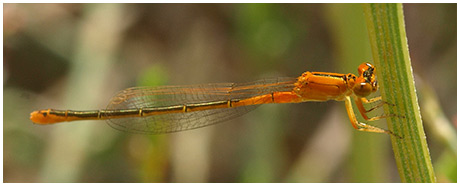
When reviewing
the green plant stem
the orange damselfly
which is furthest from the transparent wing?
the green plant stem

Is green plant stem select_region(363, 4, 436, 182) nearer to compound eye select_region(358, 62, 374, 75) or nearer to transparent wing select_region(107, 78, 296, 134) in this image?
compound eye select_region(358, 62, 374, 75)

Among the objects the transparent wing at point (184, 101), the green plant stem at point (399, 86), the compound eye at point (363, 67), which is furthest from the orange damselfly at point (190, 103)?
the green plant stem at point (399, 86)

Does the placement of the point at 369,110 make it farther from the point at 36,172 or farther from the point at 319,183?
the point at 36,172

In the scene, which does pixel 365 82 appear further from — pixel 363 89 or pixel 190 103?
pixel 190 103

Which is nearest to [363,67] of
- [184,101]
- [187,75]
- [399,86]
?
[399,86]

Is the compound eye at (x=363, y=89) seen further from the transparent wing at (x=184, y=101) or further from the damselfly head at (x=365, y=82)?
the transparent wing at (x=184, y=101)

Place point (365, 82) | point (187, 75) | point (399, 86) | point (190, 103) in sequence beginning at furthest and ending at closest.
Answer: point (187, 75), point (190, 103), point (365, 82), point (399, 86)
